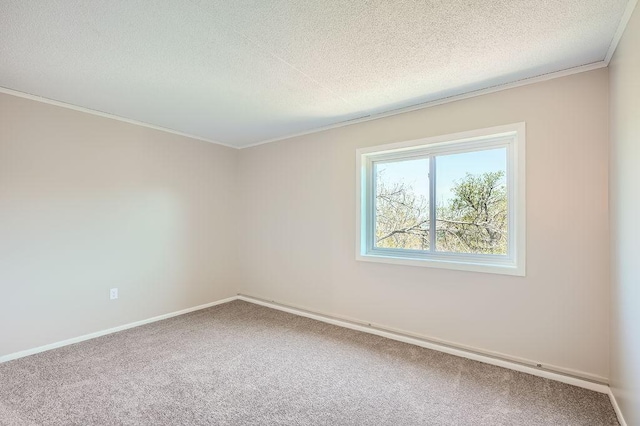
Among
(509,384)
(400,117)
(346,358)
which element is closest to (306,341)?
(346,358)

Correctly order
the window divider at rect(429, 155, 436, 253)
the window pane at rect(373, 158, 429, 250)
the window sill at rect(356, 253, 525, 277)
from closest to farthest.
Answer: the window sill at rect(356, 253, 525, 277)
the window divider at rect(429, 155, 436, 253)
the window pane at rect(373, 158, 429, 250)

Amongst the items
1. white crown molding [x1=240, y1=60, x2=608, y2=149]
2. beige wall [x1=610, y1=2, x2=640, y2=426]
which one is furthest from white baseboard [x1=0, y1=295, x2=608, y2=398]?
white crown molding [x1=240, y1=60, x2=608, y2=149]

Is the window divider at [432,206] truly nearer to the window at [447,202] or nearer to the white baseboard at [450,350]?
the window at [447,202]

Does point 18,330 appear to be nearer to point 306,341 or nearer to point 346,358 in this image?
point 306,341

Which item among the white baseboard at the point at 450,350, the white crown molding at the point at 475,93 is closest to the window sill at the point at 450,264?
the white baseboard at the point at 450,350

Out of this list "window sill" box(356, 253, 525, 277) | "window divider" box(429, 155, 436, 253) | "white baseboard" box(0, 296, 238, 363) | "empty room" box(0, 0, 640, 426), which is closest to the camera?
"empty room" box(0, 0, 640, 426)

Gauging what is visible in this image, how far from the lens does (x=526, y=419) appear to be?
183 centimetres

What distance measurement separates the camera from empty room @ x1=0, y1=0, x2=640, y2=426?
1.76 metres

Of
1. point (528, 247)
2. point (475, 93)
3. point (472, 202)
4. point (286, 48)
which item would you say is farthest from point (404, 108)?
point (528, 247)

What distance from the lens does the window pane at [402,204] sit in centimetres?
305

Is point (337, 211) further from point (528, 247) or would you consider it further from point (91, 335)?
point (91, 335)

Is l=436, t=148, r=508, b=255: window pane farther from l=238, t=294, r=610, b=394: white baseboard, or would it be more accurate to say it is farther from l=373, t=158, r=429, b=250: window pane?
l=238, t=294, r=610, b=394: white baseboard

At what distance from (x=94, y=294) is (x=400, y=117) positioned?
366 centimetres

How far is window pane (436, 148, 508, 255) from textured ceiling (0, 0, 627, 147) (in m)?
0.65
